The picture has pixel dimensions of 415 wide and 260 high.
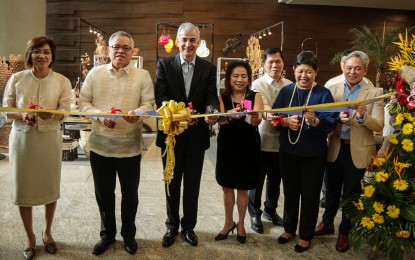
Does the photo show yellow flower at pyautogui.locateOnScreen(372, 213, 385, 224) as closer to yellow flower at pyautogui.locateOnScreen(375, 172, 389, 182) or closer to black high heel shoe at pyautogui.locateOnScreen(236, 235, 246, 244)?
yellow flower at pyautogui.locateOnScreen(375, 172, 389, 182)

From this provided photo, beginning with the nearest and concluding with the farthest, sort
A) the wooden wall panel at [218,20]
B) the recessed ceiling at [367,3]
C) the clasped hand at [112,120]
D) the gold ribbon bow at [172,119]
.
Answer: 1. the gold ribbon bow at [172,119]
2. the clasped hand at [112,120]
3. the recessed ceiling at [367,3]
4. the wooden wall panel at [218,20]

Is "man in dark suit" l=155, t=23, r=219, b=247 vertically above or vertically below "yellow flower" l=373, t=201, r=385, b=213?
above

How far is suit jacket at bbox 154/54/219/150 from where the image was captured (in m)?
2.73

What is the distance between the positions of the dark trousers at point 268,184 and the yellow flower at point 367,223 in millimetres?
921

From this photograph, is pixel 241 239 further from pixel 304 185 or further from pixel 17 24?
pixel 17 24

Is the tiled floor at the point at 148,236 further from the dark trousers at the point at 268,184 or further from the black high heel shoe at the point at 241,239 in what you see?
the dark trousers at the point at 268,184

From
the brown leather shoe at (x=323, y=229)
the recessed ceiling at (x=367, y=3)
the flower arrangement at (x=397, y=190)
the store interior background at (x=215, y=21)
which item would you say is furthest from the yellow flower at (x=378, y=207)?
the recessed ceiling at (x=367, y=3)

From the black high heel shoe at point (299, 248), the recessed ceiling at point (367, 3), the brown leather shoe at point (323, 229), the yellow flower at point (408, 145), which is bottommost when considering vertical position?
the black high heel shoe at point (299, 248)

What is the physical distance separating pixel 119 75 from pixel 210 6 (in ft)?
24.4

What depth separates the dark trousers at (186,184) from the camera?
2789 mm

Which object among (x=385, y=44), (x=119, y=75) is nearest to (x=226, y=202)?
(x=119, y=75)

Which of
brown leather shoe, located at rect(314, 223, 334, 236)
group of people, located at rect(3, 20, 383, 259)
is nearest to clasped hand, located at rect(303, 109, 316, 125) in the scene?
group of people, located at rect(3, 20, 383, 259)

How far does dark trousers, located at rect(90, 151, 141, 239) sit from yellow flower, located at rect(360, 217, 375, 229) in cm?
154

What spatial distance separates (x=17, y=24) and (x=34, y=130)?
5.33 m
